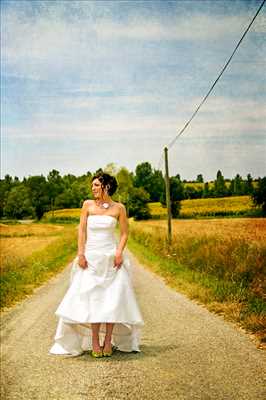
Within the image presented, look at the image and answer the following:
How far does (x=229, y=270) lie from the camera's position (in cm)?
1369

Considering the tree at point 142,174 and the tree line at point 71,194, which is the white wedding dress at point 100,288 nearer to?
the tree line at point 71,194

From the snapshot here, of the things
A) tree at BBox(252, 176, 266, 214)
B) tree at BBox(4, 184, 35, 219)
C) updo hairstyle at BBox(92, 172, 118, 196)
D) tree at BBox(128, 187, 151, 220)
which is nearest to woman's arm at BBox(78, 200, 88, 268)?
updo hairstyle at BBox(92, 172, 118, 196)

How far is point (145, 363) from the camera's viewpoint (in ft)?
19.7

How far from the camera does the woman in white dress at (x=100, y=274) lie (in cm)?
598

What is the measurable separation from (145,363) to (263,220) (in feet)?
27.4

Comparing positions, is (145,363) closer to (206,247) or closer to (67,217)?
(206,247)

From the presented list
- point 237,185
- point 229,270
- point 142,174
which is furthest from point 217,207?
point 142,174

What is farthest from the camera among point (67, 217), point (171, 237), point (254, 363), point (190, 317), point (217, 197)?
point (67, 217)

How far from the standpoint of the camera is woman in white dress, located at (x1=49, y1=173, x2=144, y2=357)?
598 cm

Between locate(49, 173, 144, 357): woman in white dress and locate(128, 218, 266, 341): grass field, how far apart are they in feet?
7.03

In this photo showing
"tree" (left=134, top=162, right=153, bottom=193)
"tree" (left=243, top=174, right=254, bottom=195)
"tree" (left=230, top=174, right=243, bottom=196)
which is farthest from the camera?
"tree" (left=134, top=162, right=153, bottom=193)

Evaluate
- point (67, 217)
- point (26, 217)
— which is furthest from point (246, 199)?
point (26, 217)

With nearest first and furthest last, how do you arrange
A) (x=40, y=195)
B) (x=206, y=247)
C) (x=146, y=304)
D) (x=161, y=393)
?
(x=161, y=393), (x=146, y=304), (x=206, y=247), (x=40, y=195)

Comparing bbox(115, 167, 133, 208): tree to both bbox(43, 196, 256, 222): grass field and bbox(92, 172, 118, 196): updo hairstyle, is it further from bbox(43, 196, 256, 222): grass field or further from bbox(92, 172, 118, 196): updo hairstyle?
bbox(92, 172, 118, 196): updo hairstyle
